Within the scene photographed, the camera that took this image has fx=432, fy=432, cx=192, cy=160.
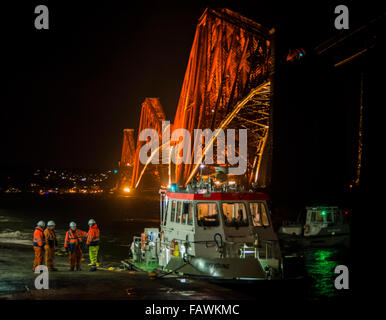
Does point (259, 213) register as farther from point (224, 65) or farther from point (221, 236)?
point (224, 65)

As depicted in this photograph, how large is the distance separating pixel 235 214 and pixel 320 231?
16.0m

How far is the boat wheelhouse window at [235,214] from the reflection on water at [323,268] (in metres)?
3.44

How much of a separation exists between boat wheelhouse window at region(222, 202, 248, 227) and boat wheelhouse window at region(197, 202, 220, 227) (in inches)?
11.7

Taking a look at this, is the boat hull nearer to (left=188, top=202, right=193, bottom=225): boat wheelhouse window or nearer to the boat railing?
the boat railing

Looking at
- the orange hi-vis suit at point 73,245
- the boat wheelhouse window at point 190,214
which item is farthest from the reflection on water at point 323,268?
the orange hi-vis suit at point 73,245

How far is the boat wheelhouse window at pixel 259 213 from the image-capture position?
46.5ft

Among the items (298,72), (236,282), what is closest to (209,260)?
(236,282)

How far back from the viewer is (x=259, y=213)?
14.2m

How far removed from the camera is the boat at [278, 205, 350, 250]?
2784 centimetres

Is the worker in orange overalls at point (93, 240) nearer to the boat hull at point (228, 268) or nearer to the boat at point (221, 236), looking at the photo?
the boat at point (221, 236)

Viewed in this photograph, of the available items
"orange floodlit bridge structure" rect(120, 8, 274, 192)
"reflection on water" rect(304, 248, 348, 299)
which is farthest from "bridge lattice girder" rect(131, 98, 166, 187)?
"reflection on water" rect(304, 248, 348, 299)

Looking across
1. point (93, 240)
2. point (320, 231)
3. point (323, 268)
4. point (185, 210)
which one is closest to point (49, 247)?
point (93, 240)

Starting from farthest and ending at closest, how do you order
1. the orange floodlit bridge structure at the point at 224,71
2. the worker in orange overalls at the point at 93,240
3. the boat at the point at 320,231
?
1. the orange floodlit bridge structure at the point at 224,71
2. the boat at the point at 320,231
3. the worker in orange overalls at the point at 93,240

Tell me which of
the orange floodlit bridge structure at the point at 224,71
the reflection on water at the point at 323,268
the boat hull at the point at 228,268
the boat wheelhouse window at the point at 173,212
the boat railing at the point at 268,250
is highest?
the orange floodlit bridge structure at the point at 224,71
